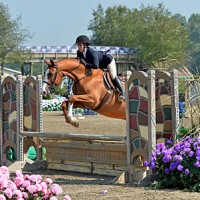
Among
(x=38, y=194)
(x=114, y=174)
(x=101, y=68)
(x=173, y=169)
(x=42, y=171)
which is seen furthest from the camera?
(x=101, y=68)

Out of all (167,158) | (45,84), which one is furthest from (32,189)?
(45,84)

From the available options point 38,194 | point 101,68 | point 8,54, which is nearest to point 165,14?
point 8,54

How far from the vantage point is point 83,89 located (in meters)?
10.5

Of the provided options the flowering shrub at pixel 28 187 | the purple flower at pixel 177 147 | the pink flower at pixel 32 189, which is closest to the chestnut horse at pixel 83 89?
the purple flower at pixel 177 147

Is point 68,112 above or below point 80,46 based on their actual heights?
below

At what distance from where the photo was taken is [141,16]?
7450cm

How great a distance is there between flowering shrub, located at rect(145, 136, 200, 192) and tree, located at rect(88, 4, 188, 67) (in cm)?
5043

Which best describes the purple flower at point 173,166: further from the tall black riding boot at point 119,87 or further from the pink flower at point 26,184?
the tall black riding boot at point 119,87

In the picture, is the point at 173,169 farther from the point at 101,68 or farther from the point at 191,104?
the point at 101,68

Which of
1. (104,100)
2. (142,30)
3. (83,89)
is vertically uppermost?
(142,30)

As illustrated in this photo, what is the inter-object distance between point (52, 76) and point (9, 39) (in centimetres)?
4202

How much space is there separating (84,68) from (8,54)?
42152mm

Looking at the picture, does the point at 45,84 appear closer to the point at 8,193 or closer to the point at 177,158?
the point at 177,158

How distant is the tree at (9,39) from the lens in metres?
50.6
